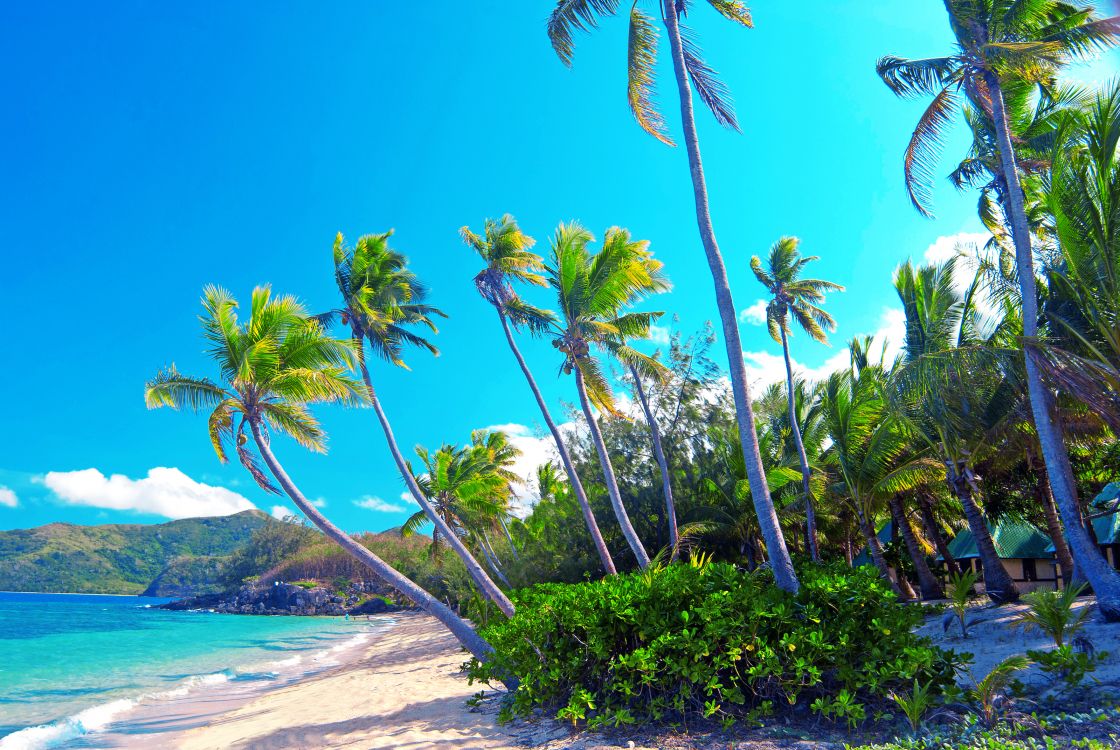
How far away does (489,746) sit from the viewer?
6.30 metres

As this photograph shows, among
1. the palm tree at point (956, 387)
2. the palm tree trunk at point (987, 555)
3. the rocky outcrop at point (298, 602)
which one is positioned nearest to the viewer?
the palm tree at point (956, 387)

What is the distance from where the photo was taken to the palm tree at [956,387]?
9.60 meters

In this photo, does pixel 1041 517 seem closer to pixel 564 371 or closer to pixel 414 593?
pixel 564 371

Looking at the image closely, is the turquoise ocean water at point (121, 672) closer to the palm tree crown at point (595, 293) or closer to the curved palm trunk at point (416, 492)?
the curved palm trunk at point (416, 492)

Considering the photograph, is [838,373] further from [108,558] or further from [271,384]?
[108,558]

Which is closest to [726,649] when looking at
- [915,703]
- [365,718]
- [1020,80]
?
[915,703]

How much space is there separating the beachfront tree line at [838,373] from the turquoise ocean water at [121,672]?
544cm

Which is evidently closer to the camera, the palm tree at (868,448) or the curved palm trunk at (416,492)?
the curved palm trunk at (416,492)

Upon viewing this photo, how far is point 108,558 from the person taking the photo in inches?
4843

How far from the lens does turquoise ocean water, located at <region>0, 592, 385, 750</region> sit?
1126 cm

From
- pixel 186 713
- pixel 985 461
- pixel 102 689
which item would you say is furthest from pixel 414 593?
pixel 985 461

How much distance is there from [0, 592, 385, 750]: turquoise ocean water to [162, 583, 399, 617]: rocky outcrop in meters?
22.1

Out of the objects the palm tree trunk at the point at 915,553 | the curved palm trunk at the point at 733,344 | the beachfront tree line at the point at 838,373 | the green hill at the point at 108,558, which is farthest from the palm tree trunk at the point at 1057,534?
the green hill at the point at 108,558

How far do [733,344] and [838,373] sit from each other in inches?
454
